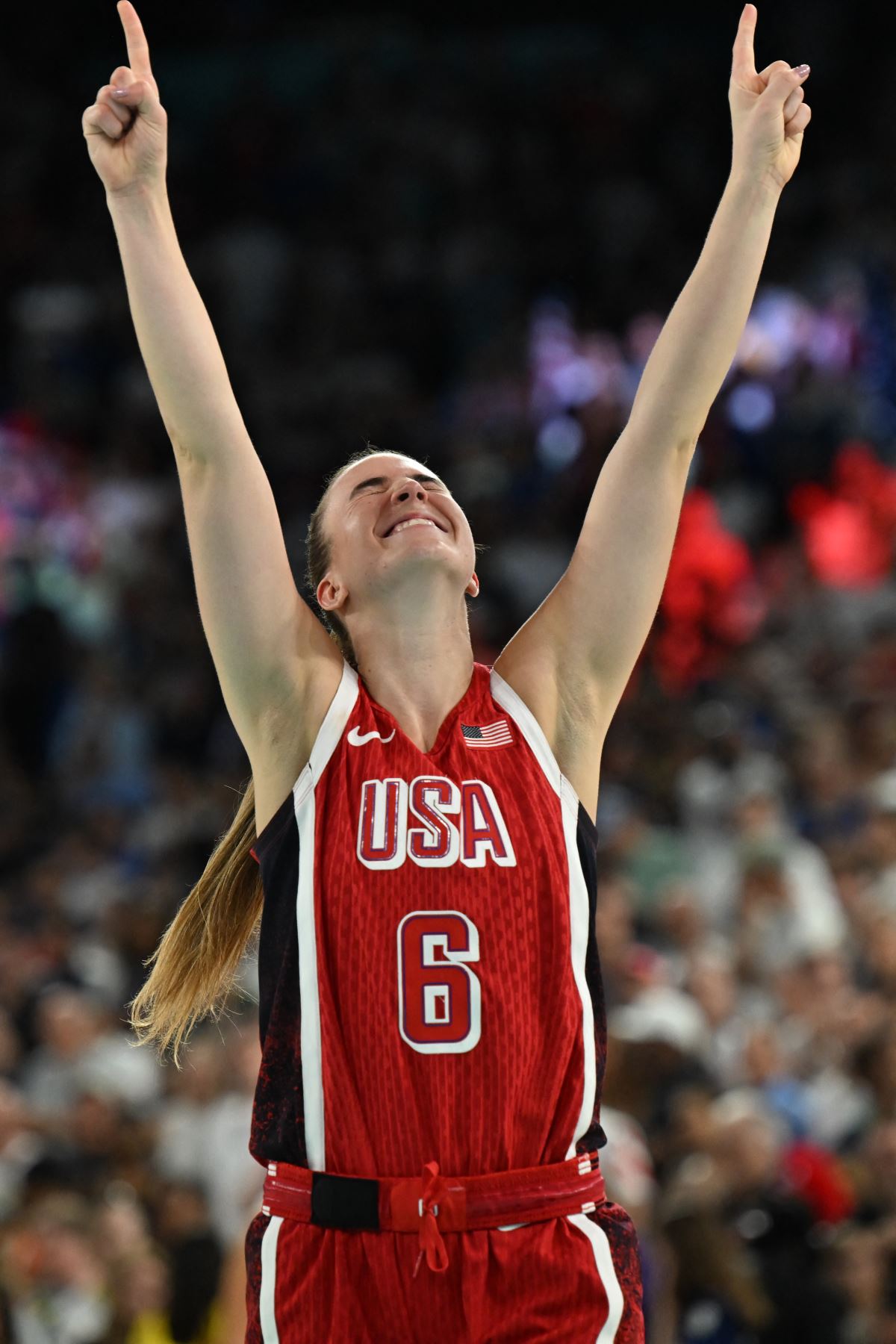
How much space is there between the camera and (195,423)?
2887mm

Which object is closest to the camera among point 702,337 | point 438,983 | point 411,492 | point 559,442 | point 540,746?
point 438,983

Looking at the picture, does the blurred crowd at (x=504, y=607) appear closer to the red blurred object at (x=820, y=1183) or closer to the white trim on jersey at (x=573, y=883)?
the red blurred object at (x=820, y=1183)

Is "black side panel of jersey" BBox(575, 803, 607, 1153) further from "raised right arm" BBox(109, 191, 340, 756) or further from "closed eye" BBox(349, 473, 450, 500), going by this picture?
"closed eye" BBox(349, 473, 450, 500)

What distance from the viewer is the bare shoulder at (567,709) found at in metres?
3.01

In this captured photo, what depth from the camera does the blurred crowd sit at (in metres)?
5.65

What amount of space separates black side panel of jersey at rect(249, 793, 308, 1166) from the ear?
18.8 inches

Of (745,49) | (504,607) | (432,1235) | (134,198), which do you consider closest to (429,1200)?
(432,1235)

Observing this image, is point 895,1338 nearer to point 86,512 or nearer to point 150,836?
point 150,836

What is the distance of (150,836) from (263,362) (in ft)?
15.7

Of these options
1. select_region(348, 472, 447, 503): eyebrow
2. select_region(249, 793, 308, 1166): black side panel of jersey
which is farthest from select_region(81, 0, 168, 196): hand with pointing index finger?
select_region(249, 793, 308, 1166): black side panel of jersey

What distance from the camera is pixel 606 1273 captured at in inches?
105

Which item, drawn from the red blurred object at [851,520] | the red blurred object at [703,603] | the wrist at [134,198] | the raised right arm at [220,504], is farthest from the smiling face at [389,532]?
the red blurred object at [851,520]

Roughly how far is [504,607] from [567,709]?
7.16 metres

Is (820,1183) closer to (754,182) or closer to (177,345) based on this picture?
(754,182)
